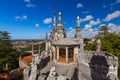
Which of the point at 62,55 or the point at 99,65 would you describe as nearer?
the point at 62,55

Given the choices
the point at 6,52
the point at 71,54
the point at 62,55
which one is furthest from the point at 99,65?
the point at 6,52

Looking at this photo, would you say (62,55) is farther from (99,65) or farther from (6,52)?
(6,52)

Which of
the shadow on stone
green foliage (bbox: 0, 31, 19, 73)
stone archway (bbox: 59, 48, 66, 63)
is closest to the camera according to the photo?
stone archway (bbox: 59, 48, 66, 63)

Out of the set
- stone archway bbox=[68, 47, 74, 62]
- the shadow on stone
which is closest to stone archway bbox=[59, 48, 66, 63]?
stone archway bbox=[68, 47, 74, 62]

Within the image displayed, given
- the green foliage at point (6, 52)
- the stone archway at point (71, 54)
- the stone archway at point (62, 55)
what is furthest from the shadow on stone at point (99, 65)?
the green foliage at point (6, 52)

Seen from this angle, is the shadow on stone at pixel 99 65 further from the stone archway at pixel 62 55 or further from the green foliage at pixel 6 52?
the green foliage at pixel 6 52

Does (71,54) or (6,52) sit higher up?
(71,54)

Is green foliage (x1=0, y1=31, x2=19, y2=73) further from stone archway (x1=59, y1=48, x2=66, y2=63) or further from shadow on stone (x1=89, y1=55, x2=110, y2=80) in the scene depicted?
shadow on stone (x1=89, y1=55, x2=110, y2=80)

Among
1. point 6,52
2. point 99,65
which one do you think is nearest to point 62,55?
point 99,65

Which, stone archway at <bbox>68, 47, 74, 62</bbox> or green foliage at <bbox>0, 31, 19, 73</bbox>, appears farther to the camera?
green foliage at <bbox>0, 31, 19, 73</bbox>

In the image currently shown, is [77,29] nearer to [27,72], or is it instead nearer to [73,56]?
[73,56]

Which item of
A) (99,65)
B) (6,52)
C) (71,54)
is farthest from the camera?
(6,52)

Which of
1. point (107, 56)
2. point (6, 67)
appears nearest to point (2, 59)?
point (6, 67)

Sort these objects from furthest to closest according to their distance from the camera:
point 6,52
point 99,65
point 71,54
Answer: point 6,52, point 99,65, point 71,54
